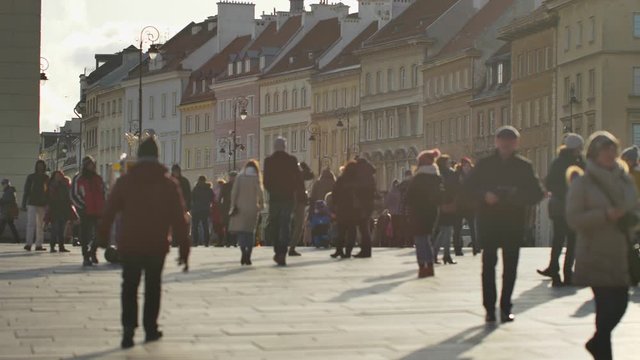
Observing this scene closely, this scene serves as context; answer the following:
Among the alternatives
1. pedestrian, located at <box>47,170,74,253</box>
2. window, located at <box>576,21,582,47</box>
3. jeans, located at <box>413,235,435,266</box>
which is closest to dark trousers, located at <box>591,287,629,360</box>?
jeans, located at <box>413,235,435,266</box>

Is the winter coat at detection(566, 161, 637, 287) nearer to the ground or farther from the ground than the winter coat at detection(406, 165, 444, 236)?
nearer to the ground

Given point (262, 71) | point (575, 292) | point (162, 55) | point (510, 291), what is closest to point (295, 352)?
point (510, 291)

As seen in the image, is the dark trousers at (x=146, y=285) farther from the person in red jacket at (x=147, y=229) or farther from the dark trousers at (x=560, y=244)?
the dark trousers at (x=560, y=244)

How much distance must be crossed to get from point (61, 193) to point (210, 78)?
117041 mm

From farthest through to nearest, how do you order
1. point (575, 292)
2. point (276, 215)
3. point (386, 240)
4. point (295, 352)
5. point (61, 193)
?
point (386, 240) < point (61, 193) < point (276, 215) < point (575, 292) < point (295, 352)

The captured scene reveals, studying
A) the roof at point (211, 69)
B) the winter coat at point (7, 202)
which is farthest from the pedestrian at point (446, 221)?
the roof at point (211, 69)

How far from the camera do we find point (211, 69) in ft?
509

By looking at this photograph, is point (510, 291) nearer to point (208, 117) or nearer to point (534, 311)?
point (534, 311)

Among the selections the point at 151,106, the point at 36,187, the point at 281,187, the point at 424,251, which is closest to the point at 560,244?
the point at 424,251

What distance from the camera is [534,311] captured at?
68.8ft

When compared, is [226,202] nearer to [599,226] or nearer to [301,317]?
[301,317]

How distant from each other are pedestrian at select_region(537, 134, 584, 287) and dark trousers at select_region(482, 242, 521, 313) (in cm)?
493

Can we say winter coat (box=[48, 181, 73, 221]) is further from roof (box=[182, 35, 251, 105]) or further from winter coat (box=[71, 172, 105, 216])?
roof (box=[182, 35, 251, 105])

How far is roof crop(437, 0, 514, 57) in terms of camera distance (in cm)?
11900
